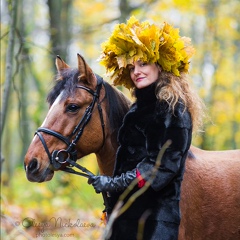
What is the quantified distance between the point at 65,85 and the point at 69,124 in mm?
343

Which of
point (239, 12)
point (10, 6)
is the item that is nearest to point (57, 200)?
point (10, 6)

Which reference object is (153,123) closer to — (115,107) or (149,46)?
(115,107)

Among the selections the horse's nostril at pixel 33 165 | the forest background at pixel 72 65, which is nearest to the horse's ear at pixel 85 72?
the horse's nostril at pixel 33 165

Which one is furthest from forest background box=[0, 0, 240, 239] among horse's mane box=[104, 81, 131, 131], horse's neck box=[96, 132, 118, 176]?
horse's mane box=[104, 81, 131, 131]

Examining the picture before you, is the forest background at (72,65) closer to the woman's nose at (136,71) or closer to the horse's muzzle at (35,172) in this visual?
the horse's muzzle at (35,172)

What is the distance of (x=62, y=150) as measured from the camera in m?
3.96

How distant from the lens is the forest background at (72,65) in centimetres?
646

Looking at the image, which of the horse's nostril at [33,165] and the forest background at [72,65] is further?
the forest background at [72,65]

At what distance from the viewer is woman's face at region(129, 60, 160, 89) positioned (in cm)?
401

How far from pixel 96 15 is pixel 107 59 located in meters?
15.8

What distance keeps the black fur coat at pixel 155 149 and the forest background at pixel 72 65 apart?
1.24 metres

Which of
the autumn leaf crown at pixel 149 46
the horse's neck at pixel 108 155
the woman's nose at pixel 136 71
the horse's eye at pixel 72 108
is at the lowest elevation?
the horse's neck at pixel 108 155

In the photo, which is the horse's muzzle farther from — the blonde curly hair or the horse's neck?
the blonde curly hair

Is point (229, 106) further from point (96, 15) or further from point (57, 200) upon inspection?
point (57, 200)
